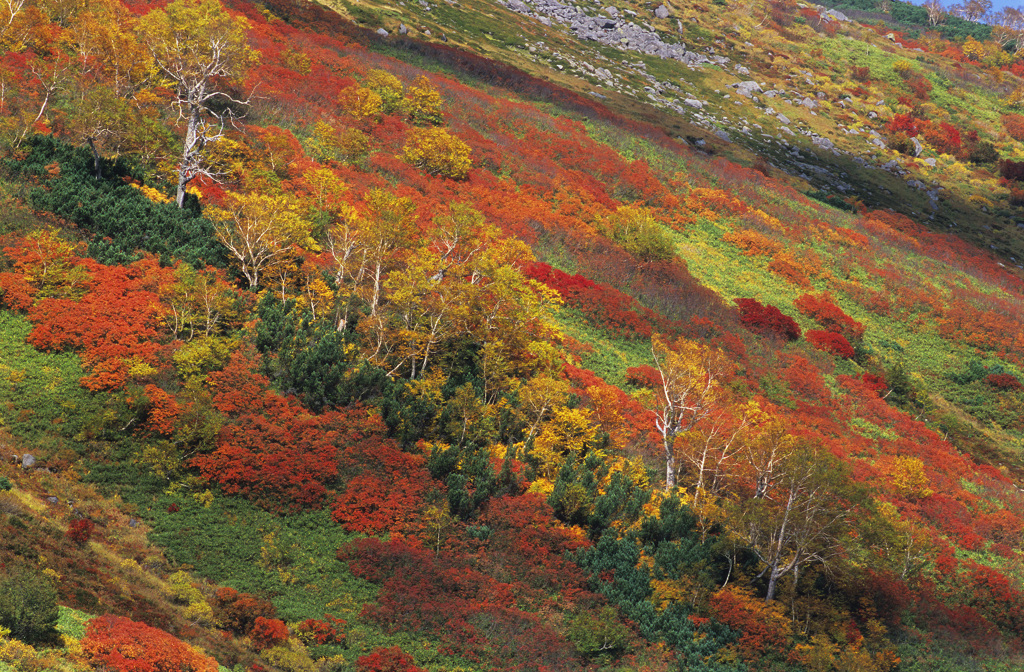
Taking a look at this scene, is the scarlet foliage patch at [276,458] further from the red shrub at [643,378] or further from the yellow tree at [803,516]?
the red shrub at [643,378]

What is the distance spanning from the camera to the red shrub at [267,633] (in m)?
18.3


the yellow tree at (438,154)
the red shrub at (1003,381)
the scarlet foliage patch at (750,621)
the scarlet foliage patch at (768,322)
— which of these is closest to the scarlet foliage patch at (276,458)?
the scarlet foliage patch at (750,621)

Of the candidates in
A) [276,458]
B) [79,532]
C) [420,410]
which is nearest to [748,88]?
[420,410]

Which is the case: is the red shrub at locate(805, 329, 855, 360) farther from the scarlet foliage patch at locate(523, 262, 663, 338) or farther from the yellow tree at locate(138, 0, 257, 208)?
the yellow tree at locate(138, 0, 257, 208)

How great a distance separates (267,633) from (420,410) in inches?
436

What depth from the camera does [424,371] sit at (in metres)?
30.9

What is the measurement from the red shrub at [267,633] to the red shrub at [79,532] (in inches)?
182

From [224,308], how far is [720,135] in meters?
72.1

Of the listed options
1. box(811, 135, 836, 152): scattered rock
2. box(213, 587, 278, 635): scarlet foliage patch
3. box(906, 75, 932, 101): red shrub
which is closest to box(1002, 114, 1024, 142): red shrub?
box(906, 75, 932, 101): red shrub

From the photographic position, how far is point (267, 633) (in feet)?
60.3

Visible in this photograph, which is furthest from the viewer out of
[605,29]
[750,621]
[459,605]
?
[605,29]

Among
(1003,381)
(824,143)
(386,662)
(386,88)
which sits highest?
(824,143)

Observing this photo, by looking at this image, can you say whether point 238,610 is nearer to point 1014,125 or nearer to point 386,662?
point 386,662

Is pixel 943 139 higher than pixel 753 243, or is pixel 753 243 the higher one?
pixel 943 139
